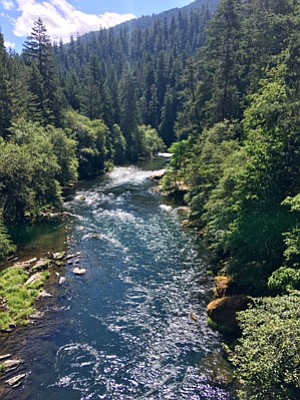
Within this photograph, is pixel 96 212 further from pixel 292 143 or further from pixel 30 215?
pixel 292 143

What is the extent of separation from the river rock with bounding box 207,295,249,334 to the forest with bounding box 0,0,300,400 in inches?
43.0

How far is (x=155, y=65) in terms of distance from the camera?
13725 cm

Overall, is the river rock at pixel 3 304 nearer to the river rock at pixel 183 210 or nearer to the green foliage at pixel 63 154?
the river rock at pixel 183 210

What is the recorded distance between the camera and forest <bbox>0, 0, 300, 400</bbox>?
14555 millimetres

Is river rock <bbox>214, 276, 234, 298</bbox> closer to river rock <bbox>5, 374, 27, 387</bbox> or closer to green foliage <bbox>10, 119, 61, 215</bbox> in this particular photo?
river rock <bbox>5, 374, 27, 387</bbox>

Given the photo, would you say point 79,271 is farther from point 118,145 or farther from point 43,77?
point 118,145

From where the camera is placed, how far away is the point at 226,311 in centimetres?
2059

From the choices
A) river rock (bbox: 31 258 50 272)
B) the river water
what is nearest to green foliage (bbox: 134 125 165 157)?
the river water

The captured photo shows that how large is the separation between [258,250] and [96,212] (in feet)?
83.9

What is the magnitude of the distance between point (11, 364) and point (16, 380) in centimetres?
123

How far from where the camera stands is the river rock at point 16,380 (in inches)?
651

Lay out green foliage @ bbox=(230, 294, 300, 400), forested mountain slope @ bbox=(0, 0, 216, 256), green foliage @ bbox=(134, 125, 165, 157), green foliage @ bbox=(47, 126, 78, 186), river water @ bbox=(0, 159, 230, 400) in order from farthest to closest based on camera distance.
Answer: green foliage @ bbox=(134, 125, 165, 157), green foliage @ bbox=(47, 126, 78, 186), forested mountain slope @ bbox=(0, 0, 216, 256), river water @ bbox=(0, 159, 230, 400), green foliage @ bbox=(230, 294, 300, 400)

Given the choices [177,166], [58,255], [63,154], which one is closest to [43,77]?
[63,154]

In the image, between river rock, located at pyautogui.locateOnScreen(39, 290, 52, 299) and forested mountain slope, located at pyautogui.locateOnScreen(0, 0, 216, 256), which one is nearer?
river rock, located at pyautogui.locateOnScreen(39, 290, 52, 299)
